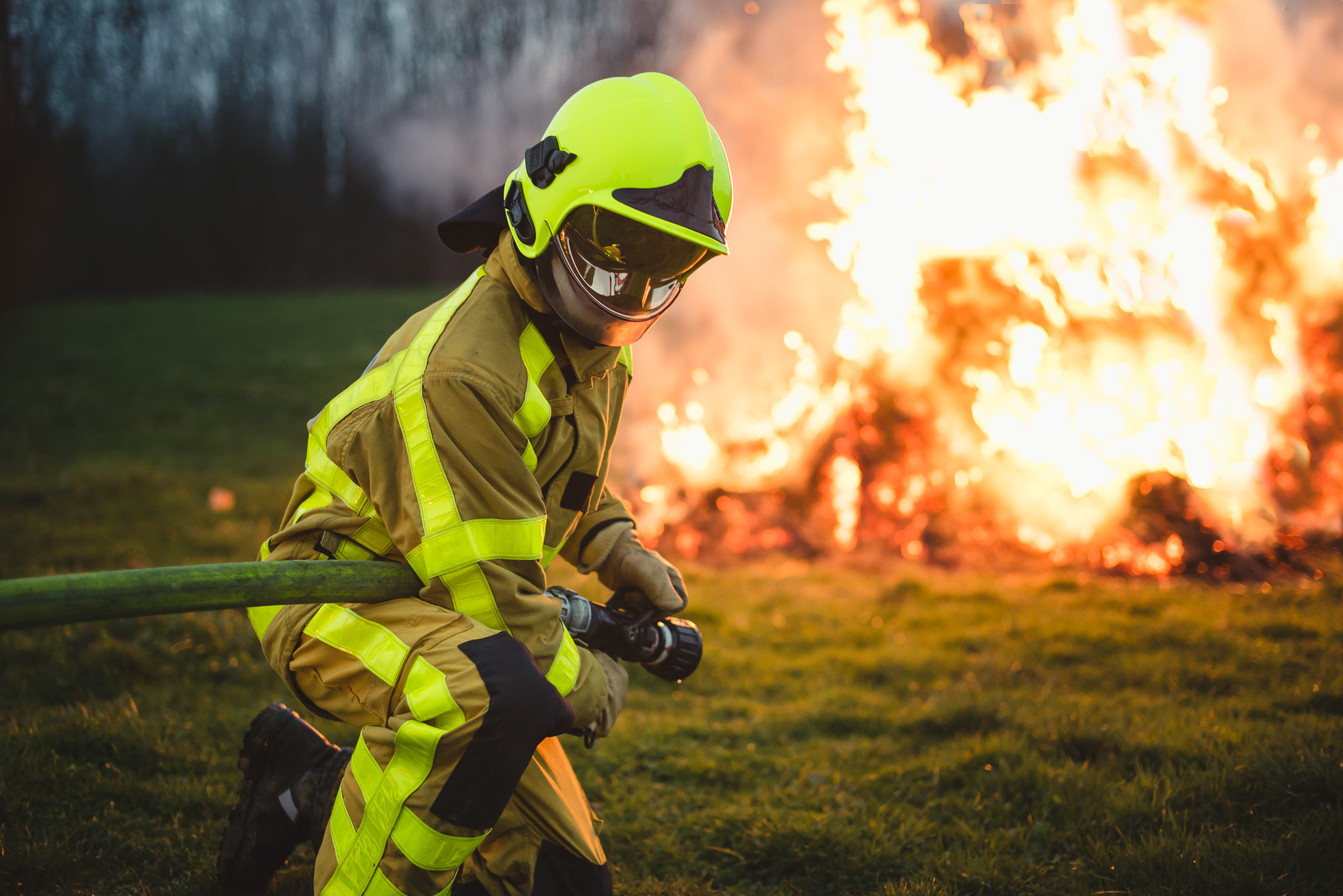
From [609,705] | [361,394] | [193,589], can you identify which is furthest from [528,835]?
[361,394]

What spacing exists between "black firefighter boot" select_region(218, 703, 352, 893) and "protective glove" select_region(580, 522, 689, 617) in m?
1.17

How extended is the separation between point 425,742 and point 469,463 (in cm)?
74

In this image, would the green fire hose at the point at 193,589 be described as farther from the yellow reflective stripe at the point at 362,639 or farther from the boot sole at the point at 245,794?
the boot sole at the point at 245,794

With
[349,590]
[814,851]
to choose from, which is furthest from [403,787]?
[814,851]

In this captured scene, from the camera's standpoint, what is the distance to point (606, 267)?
276 centimetres

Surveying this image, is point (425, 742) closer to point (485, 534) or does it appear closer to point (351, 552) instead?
point (485, 534)

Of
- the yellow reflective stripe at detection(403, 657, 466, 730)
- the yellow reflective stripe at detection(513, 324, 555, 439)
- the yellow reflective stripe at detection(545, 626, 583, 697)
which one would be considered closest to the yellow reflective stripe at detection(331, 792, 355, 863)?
the yellow reflective stripe at detection(403, 657, 466, 730)

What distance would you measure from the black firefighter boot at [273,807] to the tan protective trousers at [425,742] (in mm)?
640

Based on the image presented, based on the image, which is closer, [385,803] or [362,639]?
[385,803]

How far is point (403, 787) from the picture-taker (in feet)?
7.57

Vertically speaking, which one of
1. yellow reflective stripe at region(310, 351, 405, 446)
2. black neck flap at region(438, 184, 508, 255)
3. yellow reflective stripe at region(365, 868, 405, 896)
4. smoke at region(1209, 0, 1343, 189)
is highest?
smoke at region(1209, 0, 1343, 189)

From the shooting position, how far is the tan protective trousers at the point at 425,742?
2303 mm

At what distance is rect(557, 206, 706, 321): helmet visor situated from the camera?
107 inches

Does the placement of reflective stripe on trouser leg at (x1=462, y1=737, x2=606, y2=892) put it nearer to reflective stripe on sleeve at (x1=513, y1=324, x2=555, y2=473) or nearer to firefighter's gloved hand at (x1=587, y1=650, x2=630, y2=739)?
firefighter's gloved hand at (x1=587, y1=650, x2=630, y2=739)
